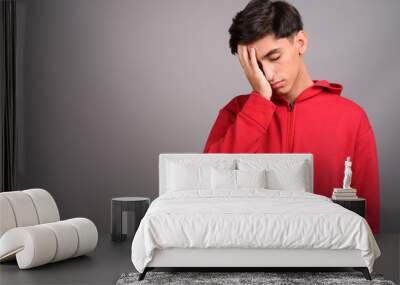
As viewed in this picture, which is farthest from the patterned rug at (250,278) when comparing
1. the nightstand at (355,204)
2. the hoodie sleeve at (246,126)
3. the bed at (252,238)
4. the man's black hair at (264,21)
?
the man's black hair at (264,21)

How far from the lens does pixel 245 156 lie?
21.0 ft

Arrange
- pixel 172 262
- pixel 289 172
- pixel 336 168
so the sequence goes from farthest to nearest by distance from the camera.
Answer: pixel 336 168, pixel 289 172, pixel 172 262

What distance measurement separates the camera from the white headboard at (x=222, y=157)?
21.0ft

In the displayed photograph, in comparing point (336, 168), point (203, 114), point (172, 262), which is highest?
point (203, 114)

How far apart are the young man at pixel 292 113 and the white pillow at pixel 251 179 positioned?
22.8 inches

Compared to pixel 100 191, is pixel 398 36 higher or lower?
higher

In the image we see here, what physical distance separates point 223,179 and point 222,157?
543 millimetres

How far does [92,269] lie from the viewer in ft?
16.2

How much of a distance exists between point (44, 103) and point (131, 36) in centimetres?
116

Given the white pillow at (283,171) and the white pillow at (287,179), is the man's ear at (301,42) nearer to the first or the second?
the white pillow at (283,171)

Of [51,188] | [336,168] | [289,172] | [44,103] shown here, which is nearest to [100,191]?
[51,188]

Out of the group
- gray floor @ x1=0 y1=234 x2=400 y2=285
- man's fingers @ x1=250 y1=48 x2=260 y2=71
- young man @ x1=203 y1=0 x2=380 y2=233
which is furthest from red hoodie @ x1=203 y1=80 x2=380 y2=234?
gray floor @ x1=0 y1=234 x2=400 y2=285

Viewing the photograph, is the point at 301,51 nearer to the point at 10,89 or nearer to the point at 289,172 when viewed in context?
the point at 289,172

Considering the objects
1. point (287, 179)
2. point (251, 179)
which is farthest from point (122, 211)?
point (287, 179)
